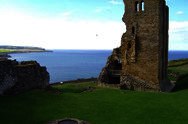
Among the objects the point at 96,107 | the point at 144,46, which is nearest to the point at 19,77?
the point at 96,107

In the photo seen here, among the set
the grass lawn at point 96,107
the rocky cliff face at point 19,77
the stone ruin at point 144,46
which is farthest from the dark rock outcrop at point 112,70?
the grass lawn at point 96,107

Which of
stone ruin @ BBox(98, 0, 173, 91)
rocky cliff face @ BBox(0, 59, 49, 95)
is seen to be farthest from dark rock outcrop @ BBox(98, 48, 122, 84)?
rocky cliff face @ BBox(0, 59, 49, 95)

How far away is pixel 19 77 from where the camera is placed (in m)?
28.2

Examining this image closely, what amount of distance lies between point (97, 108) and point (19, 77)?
8.32 meters

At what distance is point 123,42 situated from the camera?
1447 inches

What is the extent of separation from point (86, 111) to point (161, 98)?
7993mm

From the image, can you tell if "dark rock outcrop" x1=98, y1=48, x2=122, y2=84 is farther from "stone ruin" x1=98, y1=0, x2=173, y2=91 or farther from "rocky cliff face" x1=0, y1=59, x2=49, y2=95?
"rocky cliff face" x1=0, y1=59, x2=49, y2=95

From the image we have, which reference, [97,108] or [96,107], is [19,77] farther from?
[97,108]

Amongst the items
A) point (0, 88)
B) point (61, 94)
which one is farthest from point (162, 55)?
point (0, 88)

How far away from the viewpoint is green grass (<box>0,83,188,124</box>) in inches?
832

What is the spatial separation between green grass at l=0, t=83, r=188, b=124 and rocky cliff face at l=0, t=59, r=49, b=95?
→ 3.32 ft

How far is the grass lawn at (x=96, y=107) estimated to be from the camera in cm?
2112

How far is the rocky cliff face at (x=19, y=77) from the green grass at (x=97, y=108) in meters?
1.01

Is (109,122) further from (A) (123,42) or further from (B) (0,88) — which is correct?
(A) (123,42)
